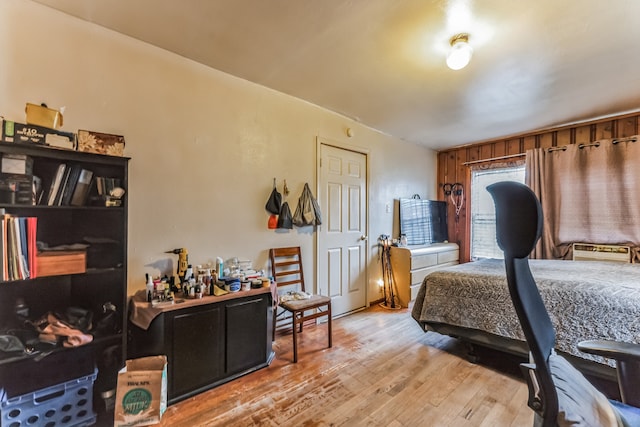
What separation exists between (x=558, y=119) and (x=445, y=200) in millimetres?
1947

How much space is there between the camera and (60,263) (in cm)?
156

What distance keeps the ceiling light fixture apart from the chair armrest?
186 cm

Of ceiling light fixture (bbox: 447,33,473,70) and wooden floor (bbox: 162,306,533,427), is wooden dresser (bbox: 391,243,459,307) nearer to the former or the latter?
wooden floor (bbox: 162,306,533,427)

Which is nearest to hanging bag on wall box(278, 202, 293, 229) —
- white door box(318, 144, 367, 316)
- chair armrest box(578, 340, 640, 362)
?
white door box(318, 144, 367, 316)

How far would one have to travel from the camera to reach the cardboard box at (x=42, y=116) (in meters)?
1.53

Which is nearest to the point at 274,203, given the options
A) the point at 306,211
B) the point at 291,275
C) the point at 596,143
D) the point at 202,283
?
the point at 306,211

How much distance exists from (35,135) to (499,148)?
5.25 metres

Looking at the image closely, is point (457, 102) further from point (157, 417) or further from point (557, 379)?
point (157, 417)

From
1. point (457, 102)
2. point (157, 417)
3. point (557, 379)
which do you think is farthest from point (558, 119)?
point (157, 417)

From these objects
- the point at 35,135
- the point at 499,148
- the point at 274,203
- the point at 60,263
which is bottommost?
the point at 60,263

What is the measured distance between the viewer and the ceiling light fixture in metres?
1.95

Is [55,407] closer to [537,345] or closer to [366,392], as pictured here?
[366,392]

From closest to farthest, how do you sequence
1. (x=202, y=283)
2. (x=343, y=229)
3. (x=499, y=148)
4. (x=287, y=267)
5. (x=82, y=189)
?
(x=82, y=189) → (x=202, y=283) → (x=287, y=267) → (x=343, y=229) → (x=499, y=148)

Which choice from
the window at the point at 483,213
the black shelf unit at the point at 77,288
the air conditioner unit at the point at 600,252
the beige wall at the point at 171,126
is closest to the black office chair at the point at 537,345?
the black shelf unit at the point at 77,288
